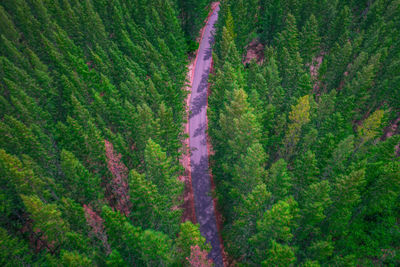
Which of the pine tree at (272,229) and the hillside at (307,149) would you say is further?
the hillside at (307,149)

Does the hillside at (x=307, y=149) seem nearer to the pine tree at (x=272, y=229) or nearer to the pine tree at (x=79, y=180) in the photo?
the pine tree at (x=272, y=229)

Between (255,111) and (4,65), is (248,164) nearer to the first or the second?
(255,111)

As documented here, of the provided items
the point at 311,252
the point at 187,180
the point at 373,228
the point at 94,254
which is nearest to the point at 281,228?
the point at 311,252

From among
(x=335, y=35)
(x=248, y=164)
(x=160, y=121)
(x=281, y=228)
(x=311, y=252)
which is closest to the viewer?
(x=281, y=228)

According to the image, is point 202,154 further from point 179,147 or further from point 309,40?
point 309,40

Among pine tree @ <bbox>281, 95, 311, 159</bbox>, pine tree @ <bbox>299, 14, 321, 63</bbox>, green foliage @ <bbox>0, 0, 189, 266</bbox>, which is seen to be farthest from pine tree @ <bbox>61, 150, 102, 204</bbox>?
pine tree @ <bbox>299, 14, 321, 63</bbox>

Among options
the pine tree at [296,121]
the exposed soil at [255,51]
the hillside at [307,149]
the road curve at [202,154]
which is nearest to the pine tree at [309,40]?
the hillside at [307,149]

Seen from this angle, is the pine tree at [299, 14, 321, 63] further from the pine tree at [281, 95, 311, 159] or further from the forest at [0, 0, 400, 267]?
the pine tree at [281, 95, 311, 159]
